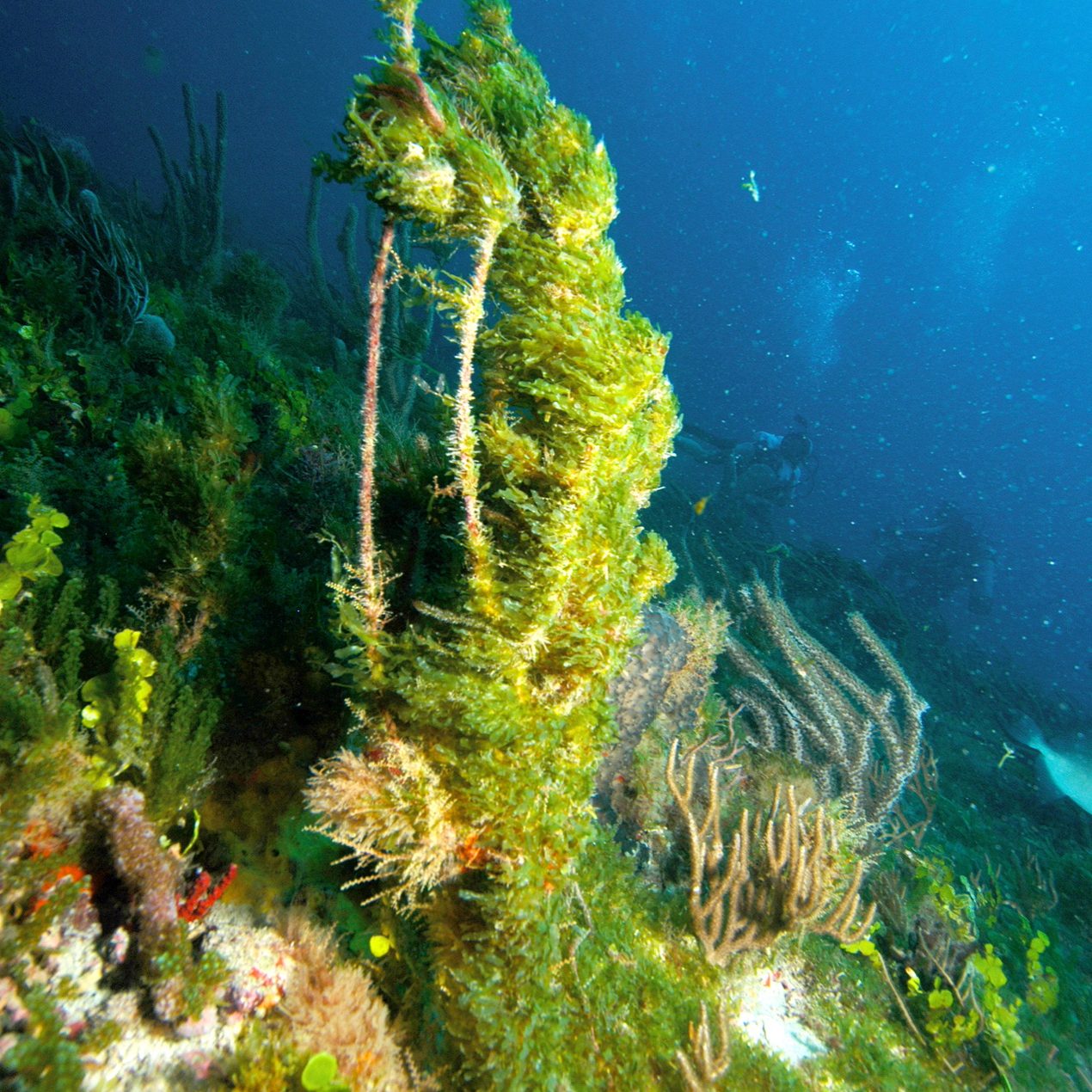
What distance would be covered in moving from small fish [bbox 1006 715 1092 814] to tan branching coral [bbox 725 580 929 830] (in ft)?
22.2

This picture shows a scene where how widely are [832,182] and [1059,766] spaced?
135m

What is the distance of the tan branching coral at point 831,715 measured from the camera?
200 inches

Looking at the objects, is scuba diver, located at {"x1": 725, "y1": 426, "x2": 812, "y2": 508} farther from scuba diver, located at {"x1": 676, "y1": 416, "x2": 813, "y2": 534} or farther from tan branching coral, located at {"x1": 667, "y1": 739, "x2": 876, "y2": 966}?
tan branching coral, located at {"x1": 667, "y1": 739, "x2": 876, "y2": 966}

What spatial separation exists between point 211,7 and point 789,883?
470 ft

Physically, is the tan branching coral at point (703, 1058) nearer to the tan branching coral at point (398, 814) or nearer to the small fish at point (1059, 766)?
the tan branching coral at point (398, 814)

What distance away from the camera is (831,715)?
5320mm

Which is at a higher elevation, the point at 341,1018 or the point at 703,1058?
the point at 341,1018

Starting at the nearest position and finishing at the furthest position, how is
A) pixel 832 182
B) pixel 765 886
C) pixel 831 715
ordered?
pixel 765 886
pixel 831 715
pixel 832 182

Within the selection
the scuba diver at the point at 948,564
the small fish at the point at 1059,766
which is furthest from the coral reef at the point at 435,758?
the scuba diver at the point at 948,564

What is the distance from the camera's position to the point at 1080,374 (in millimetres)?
110000

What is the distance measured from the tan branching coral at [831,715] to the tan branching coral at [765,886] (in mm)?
1515

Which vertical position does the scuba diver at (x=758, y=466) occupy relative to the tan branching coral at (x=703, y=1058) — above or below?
above

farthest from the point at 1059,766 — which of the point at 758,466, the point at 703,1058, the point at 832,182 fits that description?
the point at 832,182

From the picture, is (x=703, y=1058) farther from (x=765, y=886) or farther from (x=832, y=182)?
(x=832, y=182)
